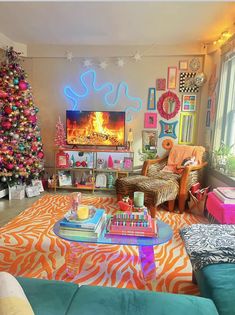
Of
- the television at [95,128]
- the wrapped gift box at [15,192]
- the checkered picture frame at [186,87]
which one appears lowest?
the wrapped gift box at [15,192]

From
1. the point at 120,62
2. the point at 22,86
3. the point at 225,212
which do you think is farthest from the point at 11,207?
the point at 120,62

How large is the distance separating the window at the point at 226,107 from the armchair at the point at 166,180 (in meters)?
0.40

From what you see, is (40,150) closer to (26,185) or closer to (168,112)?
(26,185)

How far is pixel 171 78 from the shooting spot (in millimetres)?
4203

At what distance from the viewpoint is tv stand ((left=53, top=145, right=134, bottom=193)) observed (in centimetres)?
422

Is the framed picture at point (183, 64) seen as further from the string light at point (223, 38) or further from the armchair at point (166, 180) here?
the armchair at point (166, 180)

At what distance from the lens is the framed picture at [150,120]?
4.32 meters

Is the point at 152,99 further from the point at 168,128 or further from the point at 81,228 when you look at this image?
the point at 81,228

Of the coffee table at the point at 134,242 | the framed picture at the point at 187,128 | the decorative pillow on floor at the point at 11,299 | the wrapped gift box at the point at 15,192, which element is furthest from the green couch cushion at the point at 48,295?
the framed picture at the point at 187,128

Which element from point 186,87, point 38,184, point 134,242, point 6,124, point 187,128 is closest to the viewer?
point 134,242

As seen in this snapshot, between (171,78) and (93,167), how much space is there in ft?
6.81

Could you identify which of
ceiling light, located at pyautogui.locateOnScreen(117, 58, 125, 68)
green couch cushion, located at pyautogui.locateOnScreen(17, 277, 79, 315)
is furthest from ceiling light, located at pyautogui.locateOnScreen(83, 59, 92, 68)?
green couch cushion, located at pyautogui.locateOnScreen(17, 277, 79, 315)

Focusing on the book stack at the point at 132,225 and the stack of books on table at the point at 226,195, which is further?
the stack of books on table at the point at 226,195

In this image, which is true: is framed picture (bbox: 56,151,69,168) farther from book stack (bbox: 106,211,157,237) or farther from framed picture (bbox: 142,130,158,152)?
book stack (bbox: 106,211,157,237)
